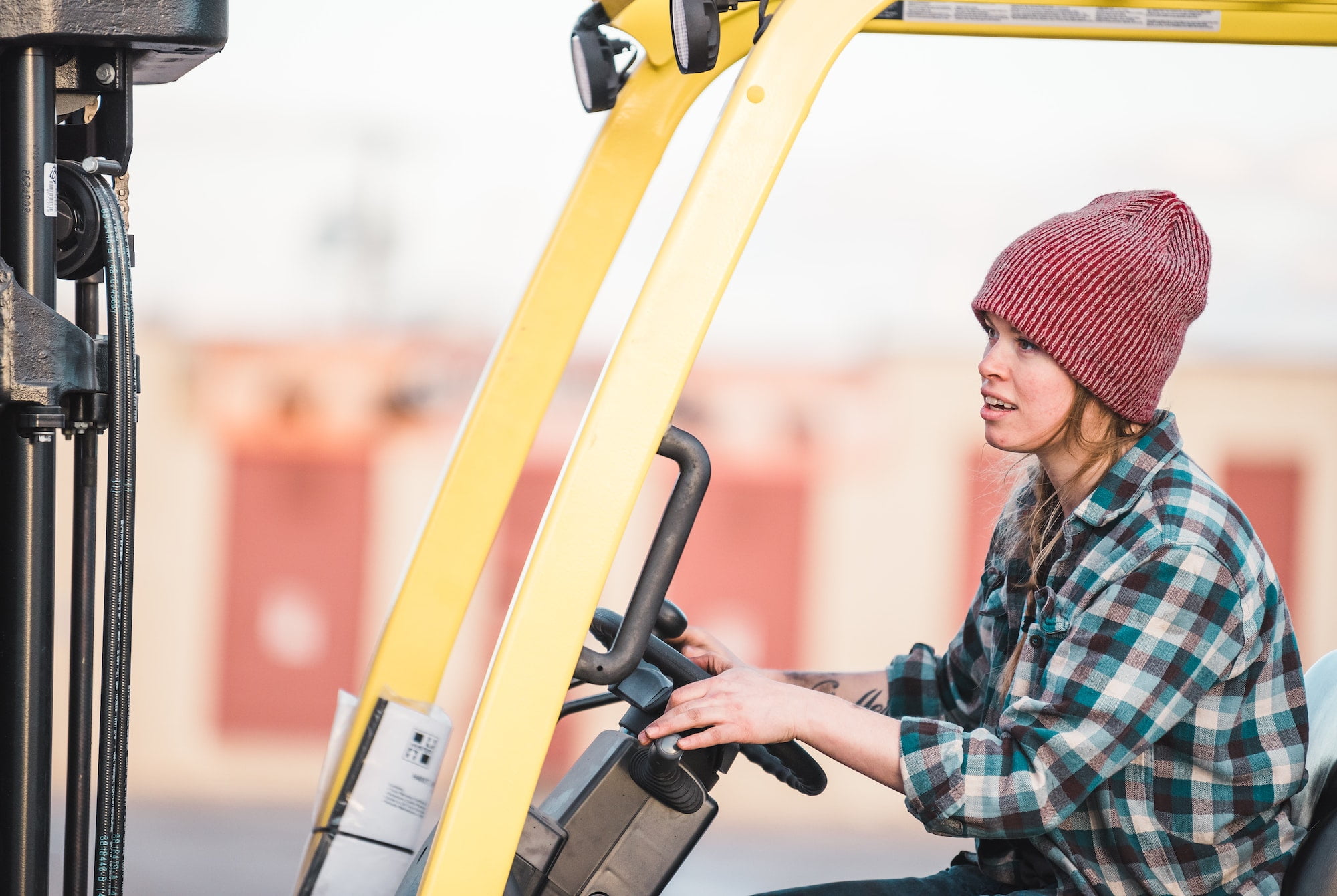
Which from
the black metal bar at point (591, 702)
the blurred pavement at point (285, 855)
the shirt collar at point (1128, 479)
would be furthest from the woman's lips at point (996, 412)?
the blurred pavement at point (285, 855)

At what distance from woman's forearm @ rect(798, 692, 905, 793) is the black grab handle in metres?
0.23

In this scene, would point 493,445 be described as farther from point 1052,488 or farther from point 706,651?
point 1052,488

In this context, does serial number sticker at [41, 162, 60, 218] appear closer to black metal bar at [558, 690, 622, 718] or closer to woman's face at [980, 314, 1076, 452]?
black metal bar at [558, 690, 622, 718]

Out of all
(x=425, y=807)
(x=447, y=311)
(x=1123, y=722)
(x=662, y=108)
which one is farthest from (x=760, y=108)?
(x=447, y=311)

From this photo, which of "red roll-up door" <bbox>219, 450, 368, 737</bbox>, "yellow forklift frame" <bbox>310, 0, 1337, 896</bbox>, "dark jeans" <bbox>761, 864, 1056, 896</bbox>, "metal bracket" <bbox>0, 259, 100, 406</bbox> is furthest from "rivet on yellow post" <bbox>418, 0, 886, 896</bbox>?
"red roll-up door" <bbox>219, 450, 368, 737</bbox>

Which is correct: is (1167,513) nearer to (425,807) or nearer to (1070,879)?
(1070,879)

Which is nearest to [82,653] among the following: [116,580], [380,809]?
[116,580]

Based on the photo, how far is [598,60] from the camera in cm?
168

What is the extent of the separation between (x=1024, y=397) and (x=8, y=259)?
1.18 m

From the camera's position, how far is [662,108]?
174cm

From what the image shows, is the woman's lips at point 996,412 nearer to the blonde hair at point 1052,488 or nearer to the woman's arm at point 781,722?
the blonde hair at point 1052,488

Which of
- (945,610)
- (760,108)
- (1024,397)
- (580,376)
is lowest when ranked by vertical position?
(945,610)

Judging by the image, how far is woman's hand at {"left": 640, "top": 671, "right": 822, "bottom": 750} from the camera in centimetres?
138

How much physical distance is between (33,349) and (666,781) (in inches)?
33.6
